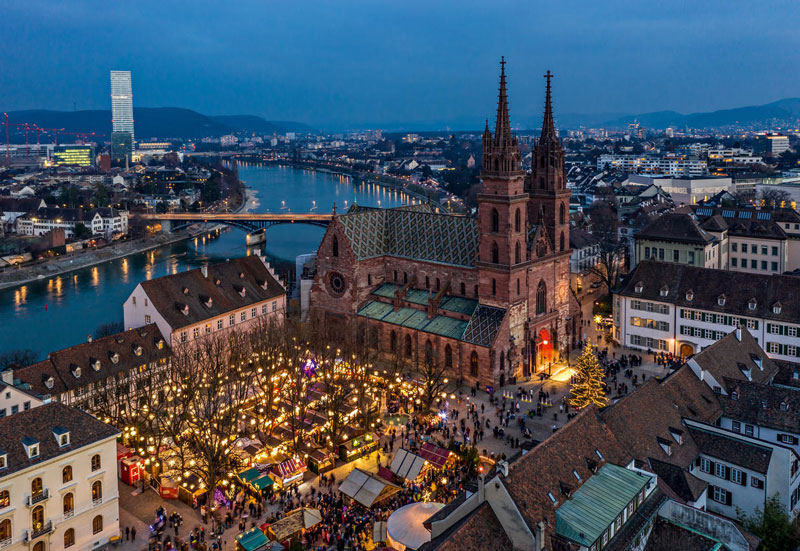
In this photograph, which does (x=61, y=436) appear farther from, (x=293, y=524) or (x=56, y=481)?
(x=293, y=524)

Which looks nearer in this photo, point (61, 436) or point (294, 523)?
point (61, 436)

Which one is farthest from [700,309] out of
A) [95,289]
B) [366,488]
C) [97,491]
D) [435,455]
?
[95,289]

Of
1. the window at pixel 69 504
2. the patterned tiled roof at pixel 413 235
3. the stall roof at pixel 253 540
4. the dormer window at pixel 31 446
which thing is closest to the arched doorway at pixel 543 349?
the patterned tiled roof at pixel 413 235

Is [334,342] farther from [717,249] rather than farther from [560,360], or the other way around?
[717,249]

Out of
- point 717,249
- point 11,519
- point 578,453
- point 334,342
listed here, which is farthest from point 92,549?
point 717,249

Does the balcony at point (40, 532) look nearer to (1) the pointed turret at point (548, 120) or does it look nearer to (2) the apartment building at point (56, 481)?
(2) the apartment building at point (56, 481)

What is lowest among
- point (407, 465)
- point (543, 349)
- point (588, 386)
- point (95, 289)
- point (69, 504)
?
point (407, 465)

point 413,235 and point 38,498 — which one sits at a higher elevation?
point 413,235

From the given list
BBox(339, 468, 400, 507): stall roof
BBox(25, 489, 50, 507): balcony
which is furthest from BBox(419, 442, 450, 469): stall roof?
BBox(25, 489, 50, 507): balcony
